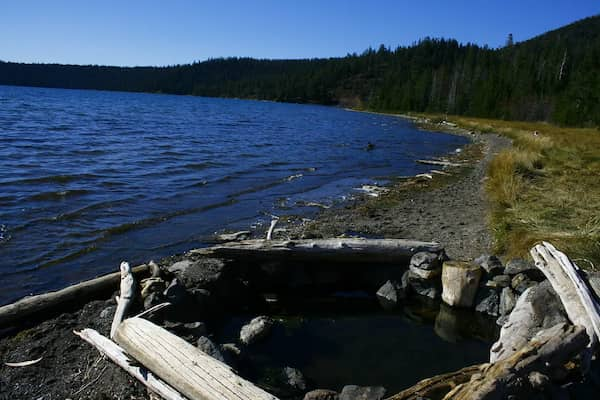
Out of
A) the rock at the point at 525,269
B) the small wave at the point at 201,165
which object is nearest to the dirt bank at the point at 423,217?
the rock at the point at 525,269

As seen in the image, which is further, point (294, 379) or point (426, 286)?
point (426, 286)

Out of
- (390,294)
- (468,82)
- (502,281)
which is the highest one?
(468,82)

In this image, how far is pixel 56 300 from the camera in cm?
666

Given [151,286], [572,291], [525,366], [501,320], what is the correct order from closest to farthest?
[525,366], [572,291], [151,286], [501,320]

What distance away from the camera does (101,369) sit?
197 inches

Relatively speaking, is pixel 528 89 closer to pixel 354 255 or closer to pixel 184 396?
pixel 354 255

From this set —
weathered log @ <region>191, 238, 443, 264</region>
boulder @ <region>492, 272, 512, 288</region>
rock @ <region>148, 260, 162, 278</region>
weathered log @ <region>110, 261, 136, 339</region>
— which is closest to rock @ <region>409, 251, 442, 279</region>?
weathered log @ <region>191, 238, 443, 264</region>

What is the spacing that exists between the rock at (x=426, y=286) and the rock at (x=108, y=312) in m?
5.10

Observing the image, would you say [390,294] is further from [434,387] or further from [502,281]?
[434,387]

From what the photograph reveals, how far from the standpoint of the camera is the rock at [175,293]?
6.52 meters

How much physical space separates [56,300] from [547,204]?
38.5ft

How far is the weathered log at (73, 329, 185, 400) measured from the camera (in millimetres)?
4402

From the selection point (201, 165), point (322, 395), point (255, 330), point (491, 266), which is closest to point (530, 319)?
point (491, 266)

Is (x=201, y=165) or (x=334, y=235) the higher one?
(x=334, y=235)
